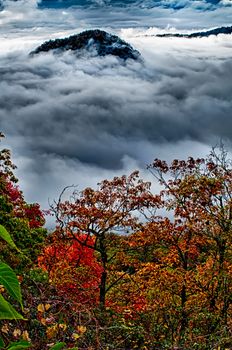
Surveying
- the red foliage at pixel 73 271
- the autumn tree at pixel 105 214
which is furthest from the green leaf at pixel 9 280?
the autumn tree at pixel 105 214

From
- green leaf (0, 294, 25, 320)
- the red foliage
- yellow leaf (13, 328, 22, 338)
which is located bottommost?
green leaf (0, 294, 25, 320)

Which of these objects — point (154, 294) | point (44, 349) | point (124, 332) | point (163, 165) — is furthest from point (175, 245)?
point (44, 349)

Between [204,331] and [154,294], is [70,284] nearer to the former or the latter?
[154,294]

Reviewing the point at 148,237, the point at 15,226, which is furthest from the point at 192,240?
the point at 15,226

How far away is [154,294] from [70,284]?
13.7 ft

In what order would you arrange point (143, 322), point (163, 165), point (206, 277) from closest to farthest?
1. point (143, 322)
2. point (206, 277)
3. point (163, 165)

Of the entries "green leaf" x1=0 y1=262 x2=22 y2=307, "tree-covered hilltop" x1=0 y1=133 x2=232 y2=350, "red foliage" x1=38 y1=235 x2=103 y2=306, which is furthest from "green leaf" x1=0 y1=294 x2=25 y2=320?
"red foliage" x1=38 y1=235 x2=103 y2=306

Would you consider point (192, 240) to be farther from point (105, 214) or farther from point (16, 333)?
point (16, 333)

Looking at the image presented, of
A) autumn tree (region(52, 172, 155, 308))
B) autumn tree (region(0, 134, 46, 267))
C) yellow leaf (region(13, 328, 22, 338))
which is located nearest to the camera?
yellow leaf (region(13, 328, 22, 338))

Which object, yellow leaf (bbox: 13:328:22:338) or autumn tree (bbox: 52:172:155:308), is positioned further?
autumn tree (bbox: 52:172:155:308)

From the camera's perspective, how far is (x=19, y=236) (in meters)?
18.7

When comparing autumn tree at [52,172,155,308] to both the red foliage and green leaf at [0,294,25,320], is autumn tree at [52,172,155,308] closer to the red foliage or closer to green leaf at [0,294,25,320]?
the red foliage

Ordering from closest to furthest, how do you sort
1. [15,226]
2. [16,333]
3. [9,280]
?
[9,280], [16,333], [15,226]

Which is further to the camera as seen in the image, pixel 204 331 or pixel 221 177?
pixel 221 177
